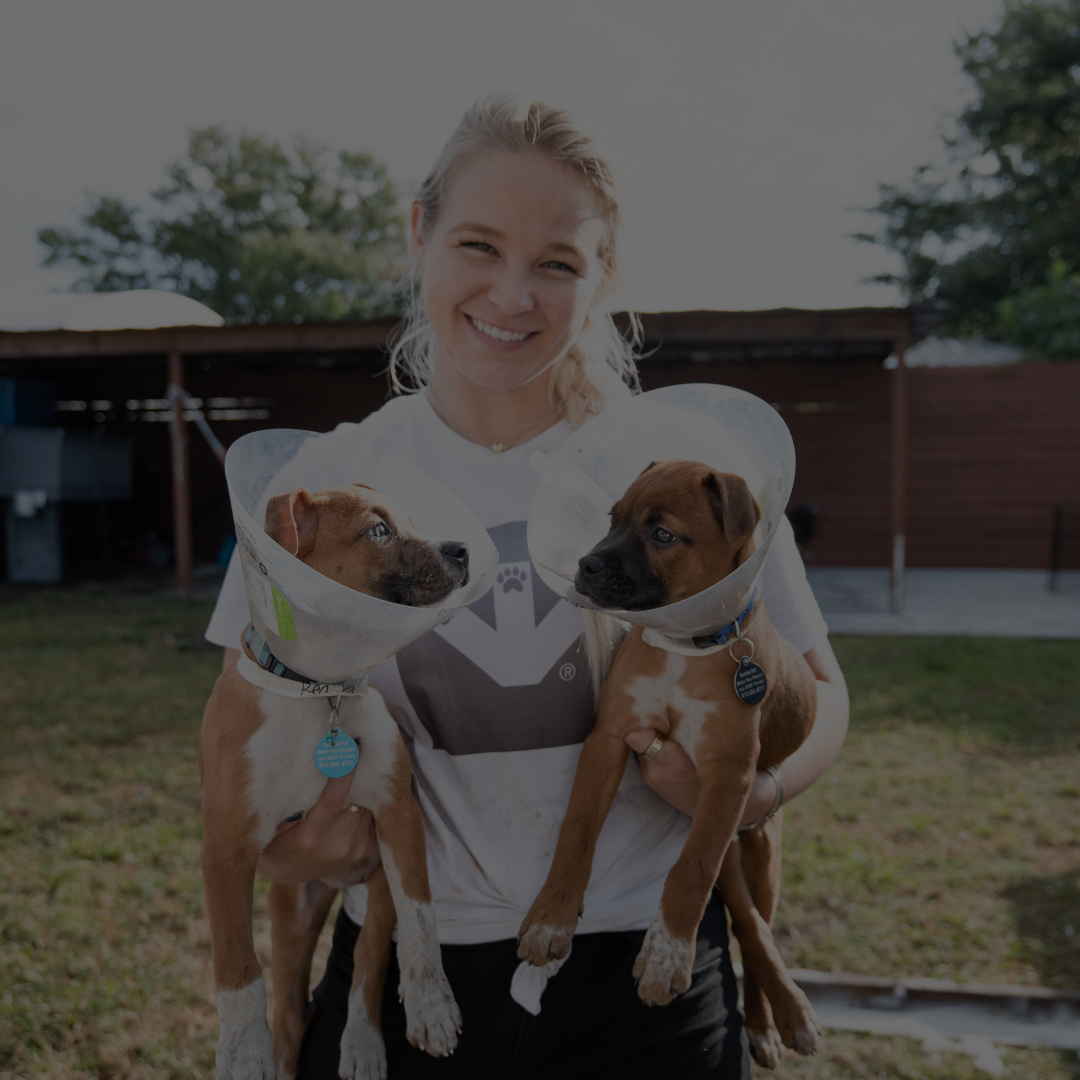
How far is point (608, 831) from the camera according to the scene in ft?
6.44

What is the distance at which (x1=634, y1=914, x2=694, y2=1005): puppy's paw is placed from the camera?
172 cm

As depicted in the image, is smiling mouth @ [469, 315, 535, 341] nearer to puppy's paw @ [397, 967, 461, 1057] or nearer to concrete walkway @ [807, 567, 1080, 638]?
puppy's paw @ [397, 967, 461, 1057]

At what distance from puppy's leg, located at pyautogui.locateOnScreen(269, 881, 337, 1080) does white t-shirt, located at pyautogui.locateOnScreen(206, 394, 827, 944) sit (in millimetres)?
302

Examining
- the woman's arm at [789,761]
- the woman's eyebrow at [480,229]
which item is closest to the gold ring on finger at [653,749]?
the woman's arm at [789,761]

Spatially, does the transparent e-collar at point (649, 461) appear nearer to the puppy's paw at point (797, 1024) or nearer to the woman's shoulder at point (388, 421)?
the woman's shoulder at point (388, 421)

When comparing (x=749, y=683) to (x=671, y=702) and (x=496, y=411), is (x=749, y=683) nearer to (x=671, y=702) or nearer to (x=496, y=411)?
(x=671, y=702)

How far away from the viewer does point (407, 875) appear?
1.79 meters

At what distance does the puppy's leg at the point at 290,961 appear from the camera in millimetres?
2194

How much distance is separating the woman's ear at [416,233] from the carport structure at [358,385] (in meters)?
9.24

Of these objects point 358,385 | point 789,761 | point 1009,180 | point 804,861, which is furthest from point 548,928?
point 1009,180

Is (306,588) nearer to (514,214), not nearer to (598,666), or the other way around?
(598,666)

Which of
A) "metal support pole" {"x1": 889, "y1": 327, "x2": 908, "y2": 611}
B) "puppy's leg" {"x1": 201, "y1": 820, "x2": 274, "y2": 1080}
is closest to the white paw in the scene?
"puppy's leg" {"x1": 201, "y1": 820, "x2": 274, "y2": 1080}

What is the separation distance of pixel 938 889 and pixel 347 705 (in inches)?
143

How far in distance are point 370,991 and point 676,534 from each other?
118cm
